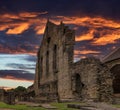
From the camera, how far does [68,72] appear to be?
36094mm

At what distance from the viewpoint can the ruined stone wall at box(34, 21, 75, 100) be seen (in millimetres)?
36812

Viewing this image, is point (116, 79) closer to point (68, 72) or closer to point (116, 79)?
point (116, 79)

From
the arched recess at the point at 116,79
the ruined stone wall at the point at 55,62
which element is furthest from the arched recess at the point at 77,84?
the arched recess at the point at 116,79

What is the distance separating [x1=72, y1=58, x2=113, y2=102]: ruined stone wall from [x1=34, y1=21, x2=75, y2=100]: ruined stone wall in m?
2.75

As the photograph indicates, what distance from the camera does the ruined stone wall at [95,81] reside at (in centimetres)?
2866

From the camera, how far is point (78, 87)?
34125mm

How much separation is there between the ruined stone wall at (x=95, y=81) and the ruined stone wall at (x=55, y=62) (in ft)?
9.01

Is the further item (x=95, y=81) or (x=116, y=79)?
(x=116, y=79)

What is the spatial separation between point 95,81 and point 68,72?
7.05m

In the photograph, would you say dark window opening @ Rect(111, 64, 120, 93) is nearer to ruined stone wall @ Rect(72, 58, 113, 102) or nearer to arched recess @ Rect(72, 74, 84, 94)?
arched recess @ Rect(72, 74, 84, 94)

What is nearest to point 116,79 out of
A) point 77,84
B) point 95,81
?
point 77,84

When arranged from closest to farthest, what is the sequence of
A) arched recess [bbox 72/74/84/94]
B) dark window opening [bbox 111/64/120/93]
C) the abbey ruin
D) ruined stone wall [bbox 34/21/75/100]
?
the abbey ruin → arched recess [bbox 72/74/84/94] → ruined stone wall [bbox 34/21/75/100] → dark window opening [bbox 111/64/120/93]

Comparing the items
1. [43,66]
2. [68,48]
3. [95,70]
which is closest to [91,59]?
[95,70]

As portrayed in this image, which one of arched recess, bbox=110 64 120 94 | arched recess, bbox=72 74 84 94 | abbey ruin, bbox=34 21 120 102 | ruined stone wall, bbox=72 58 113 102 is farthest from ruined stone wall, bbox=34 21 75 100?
arched recess, bbox=110 64 120 94
